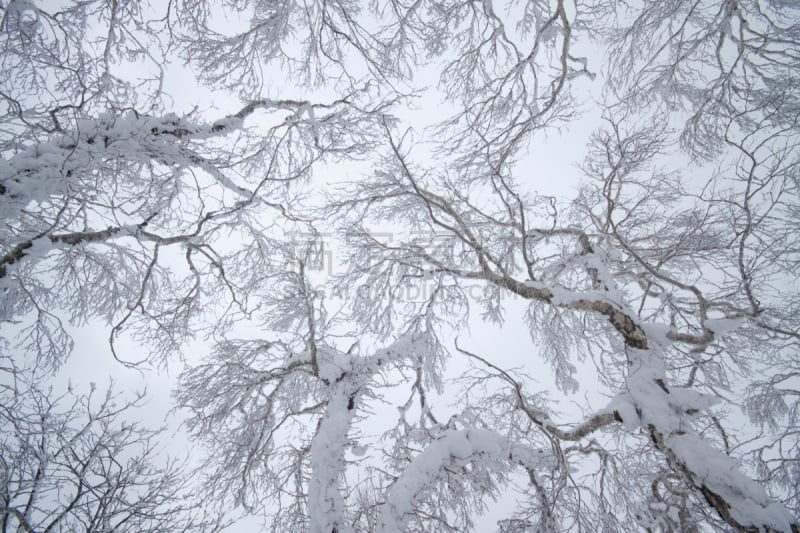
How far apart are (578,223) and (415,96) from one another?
390cm

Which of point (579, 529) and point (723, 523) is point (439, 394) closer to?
point (579, 529)

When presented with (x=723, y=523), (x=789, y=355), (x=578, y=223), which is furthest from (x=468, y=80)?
(x=789, y=355)

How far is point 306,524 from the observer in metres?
4.21

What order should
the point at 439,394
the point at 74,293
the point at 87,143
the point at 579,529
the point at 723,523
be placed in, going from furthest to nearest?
the point at 439,394 < the point at 74,293 < the point at 579,529 < the point at 87,143 < the point at 723,523

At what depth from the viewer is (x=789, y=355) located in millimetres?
4617

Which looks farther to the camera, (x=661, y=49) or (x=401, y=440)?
(x=401, y=440)

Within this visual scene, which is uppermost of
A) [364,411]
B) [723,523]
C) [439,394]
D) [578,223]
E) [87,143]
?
[578,223]

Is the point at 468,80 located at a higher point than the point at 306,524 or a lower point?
higher

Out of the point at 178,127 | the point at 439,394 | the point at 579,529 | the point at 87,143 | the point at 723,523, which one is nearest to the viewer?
the point at 723,523

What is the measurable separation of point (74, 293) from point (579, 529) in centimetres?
723

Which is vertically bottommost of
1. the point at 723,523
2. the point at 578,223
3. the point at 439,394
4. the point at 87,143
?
the point at 723,523

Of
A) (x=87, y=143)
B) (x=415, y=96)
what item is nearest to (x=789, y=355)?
(x=415, y=96)

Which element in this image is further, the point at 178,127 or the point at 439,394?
the point at 439,394

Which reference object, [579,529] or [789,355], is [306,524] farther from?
[789,355]
